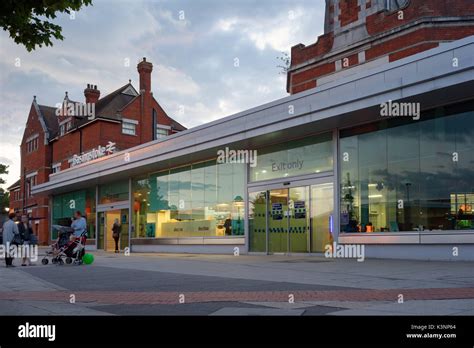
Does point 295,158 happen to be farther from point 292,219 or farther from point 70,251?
point 70,251

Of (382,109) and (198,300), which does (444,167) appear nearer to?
(382,109)

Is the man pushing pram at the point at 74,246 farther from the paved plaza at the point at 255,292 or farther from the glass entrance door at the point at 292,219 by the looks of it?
the glass entrance door at the point at 292,219

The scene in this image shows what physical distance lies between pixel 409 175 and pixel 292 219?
520cm

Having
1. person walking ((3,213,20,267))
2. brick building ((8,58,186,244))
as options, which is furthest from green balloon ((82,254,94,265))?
brick building ((8,58,186,244))

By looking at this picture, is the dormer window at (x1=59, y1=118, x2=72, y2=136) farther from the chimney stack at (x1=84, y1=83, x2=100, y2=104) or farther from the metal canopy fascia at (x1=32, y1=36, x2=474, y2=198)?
the metal canopy fascia at (x1=32, y1=36, x2=474, y2=198)

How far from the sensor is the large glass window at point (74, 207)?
3461 cm

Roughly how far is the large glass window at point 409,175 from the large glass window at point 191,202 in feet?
19.8

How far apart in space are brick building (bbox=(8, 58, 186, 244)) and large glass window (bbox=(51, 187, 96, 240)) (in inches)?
178

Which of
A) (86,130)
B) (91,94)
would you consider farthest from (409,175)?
(91,94)

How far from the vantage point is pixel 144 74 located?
46.8 m

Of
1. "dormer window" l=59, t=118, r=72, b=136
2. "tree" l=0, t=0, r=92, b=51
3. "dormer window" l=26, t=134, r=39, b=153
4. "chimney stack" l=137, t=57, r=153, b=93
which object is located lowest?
"tree" l=0, t=0, r=92, b=51

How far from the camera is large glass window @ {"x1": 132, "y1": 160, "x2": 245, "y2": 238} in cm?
2295

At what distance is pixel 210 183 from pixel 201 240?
8.74 feet
